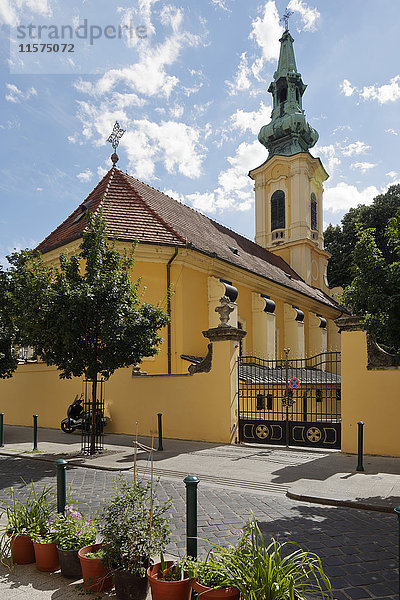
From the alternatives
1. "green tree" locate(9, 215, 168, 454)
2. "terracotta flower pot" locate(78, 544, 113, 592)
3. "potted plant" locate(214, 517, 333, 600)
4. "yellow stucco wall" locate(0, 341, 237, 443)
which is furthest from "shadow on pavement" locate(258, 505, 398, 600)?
"green tree" locate(9, 215, 168, 454)

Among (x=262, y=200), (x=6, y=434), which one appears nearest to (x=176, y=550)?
(x=6, y=434)

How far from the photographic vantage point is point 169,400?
14.1 m

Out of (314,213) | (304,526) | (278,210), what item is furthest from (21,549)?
(314,213)

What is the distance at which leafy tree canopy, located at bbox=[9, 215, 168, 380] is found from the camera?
11.1 m

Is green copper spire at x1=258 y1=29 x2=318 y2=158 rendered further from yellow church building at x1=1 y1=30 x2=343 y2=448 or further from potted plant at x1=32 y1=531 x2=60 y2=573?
potted plant at x1=32 y1=531 x2=60 y2=573

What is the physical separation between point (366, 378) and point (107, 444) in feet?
24.0

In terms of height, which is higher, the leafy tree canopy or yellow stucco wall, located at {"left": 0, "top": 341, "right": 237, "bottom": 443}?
the leafy tree canopy

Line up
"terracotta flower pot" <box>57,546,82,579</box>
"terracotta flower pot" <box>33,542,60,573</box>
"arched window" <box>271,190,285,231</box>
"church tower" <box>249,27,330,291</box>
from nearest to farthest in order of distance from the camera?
"terracotta flower pot" <box>57,546,82,579</box>
"terracotta flower pot" <box>33,542,60,573</box>
"church tower" <box>249,27,330,291</box>
"arched window" <box>271,190,285,231</box>

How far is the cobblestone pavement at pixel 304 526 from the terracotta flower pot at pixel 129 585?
111 centimetres

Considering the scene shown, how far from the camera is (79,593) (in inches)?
156

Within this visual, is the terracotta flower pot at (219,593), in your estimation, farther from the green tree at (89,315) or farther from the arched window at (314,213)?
the arched window at (314,213)

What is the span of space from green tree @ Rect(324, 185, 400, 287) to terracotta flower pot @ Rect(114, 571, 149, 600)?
34588 mm

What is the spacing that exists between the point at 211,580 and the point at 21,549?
7.09ft

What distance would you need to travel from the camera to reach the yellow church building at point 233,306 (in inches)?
521
